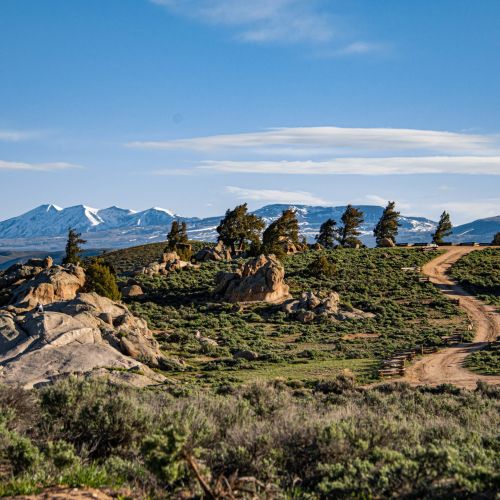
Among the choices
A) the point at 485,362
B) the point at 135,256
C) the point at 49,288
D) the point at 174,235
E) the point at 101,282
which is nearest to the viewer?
the point at 485,362

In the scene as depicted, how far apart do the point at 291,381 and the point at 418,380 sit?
23.8 ft

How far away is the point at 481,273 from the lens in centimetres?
6906

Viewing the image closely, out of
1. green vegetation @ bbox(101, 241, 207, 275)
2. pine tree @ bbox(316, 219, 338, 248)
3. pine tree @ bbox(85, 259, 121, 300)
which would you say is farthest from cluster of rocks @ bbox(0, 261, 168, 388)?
pine tree @ bbox(316, 219, 338, 248)

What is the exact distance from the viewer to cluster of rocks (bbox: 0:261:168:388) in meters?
24.1

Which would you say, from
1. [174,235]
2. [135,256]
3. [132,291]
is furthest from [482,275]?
[135,256]

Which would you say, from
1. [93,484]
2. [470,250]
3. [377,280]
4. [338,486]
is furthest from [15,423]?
[470,250]

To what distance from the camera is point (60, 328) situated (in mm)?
28500

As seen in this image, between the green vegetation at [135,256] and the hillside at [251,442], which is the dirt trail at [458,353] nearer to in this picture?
the hillside at [251,442]

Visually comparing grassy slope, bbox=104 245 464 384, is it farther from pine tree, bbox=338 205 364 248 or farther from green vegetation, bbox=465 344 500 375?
pine tree, bbox=338 205 364 248

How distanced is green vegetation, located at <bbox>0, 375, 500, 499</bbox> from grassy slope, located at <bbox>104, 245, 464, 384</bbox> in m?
15.3

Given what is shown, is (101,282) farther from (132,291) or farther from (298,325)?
(298,325)

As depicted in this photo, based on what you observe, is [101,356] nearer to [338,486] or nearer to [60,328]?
[60,328]

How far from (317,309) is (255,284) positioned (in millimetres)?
7554

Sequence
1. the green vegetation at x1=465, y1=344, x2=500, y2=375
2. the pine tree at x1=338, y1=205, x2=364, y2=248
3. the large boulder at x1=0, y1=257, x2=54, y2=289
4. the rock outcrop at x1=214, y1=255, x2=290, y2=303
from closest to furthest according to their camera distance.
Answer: the green vegetation at x1=465, y1=344, x2=500, y2=375
the large boulder at x1=0, y1=257, x2=54, y2=289
the rock outcrop at x1=214, y1=255, x2=290, y2=303
the pine tree at x1=338, y1=205, x2=364, y2=248
